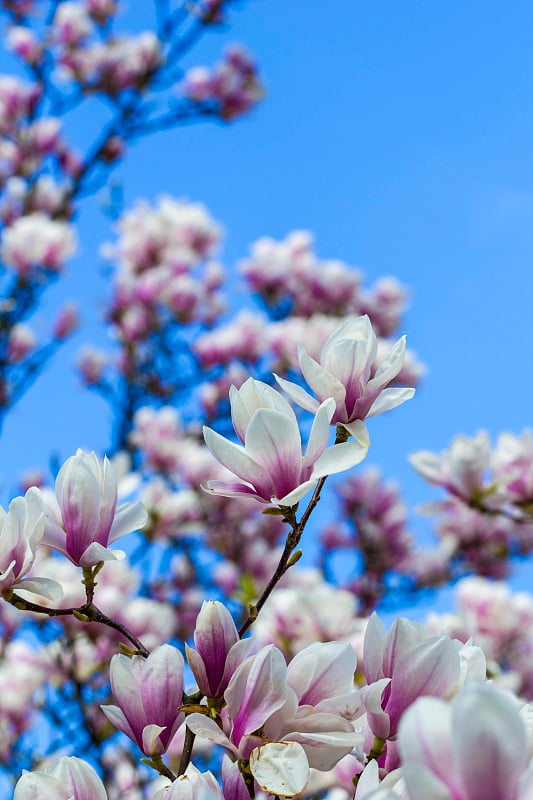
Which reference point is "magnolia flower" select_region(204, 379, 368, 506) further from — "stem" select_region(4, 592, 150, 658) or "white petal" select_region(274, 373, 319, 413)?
"stem" select_region(4, 592, 150, 658)

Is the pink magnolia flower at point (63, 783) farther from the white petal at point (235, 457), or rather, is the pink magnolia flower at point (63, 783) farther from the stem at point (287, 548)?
the white petal at point (235, 457)

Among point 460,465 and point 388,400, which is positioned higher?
point 460,465

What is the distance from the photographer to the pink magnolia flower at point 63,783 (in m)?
0.68

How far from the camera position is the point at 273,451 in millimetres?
778

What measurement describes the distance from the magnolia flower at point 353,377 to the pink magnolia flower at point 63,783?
0.38 meters

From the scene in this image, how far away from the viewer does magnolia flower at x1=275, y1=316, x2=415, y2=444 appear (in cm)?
82

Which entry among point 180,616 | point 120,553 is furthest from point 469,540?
point 120,553

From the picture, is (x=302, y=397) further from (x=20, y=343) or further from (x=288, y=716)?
(x=20, y=343)

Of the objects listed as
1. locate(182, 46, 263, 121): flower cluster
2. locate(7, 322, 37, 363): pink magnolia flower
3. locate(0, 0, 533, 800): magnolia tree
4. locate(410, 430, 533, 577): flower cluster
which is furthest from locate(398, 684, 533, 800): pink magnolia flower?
locate(182, 46, 263, 121): flower cluster

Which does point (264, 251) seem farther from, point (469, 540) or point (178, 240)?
point (469, 540)

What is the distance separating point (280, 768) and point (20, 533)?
12.8 inches

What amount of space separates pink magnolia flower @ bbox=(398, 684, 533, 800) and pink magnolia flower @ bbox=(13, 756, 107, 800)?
1.12 feet

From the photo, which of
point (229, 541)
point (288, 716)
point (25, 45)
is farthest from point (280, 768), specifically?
point (25, 45)

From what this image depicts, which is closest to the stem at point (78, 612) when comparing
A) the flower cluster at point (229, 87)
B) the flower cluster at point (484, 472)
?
the flower cluster at point (484, 472)
